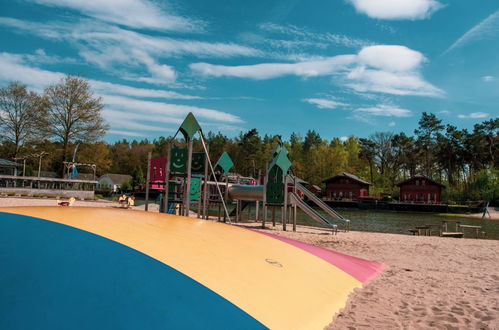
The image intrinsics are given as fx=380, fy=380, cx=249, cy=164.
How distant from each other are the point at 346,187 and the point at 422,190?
39.7ft

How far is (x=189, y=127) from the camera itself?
1460 cm

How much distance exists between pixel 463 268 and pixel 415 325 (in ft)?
17.7

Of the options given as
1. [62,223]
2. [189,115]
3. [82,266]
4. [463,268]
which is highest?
[189,115]

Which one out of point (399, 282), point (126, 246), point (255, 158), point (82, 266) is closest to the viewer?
point (82, 266)

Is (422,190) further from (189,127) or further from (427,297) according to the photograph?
(427,297)

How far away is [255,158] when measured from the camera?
255 ft

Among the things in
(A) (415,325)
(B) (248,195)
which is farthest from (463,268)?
(B) (248,195)

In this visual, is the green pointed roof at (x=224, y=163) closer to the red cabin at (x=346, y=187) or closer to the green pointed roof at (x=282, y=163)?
the green pointed roof at (x=282, y=163)

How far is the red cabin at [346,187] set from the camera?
65562mm

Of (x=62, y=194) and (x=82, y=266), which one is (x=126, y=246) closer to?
(x=82, y=266)

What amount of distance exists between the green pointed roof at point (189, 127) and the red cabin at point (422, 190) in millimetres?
54518

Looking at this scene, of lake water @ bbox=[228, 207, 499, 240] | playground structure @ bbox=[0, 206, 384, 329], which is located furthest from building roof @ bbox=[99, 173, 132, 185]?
playground structure @ bbox=[0, 206, 384, 329]

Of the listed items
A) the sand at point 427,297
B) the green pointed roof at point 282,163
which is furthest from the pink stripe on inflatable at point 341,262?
the green pointed roof at point 282,163

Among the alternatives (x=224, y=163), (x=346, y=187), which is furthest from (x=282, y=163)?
(x=346, y=187)
